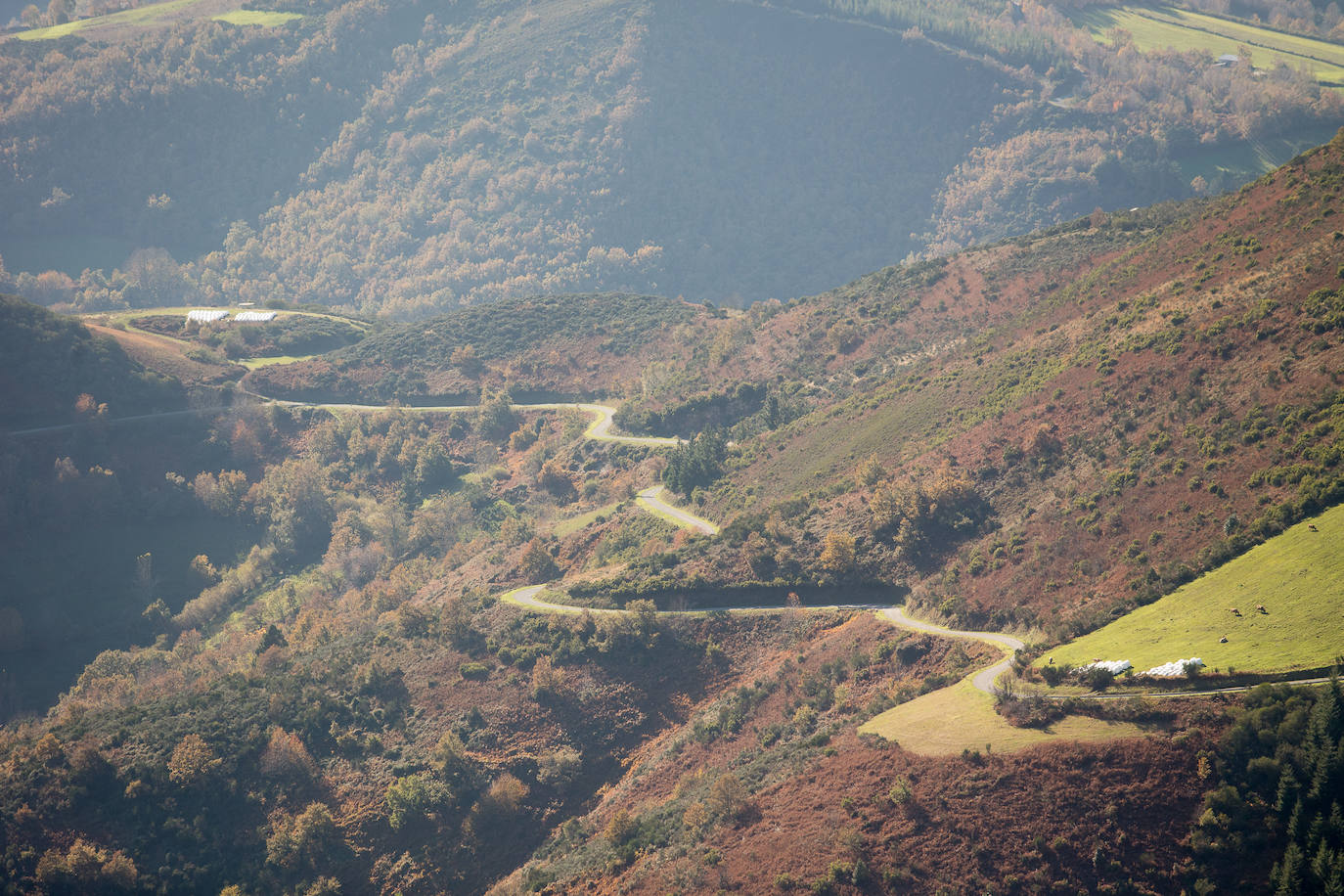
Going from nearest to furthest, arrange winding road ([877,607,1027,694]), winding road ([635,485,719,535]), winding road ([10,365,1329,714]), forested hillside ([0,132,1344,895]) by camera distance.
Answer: forested hillside ([0,132,1344,895]) → winding road ([10,365,1329,714]) → winding road ([877,607,1027,694]) → winding road ([635,485,719,535])

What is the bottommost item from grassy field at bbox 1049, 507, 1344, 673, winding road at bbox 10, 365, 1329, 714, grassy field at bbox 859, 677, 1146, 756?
winding road at bbox 10, 365, 1329, 714

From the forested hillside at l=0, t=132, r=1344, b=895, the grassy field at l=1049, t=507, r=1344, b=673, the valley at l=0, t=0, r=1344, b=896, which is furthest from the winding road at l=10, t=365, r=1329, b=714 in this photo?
the grassy field at l=1049, t=507, r=1344, b=673

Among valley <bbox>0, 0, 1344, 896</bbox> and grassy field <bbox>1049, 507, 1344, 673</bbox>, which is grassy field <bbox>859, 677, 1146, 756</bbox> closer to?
valley <bbox>0, 0, 1344, 896</bbox>

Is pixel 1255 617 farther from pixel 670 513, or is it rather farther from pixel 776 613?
pixel 670 513

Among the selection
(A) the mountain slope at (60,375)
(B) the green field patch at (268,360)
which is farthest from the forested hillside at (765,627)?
(B) the green field patch at (268,360)

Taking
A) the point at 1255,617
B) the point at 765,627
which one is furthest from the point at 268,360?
the point at 1255,617

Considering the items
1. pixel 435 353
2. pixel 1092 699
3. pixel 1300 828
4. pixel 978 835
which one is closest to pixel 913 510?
pixel 1092 699

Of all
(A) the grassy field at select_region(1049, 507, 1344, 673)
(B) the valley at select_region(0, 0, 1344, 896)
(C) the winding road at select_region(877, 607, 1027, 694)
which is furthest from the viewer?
(C) the winding road at select_region(877, 607, 1027, 694)
